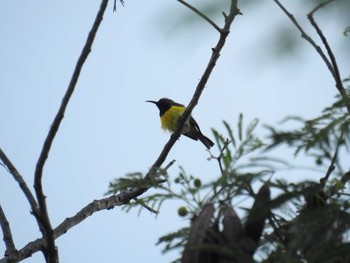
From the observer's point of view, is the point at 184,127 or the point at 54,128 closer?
the point at 54,128

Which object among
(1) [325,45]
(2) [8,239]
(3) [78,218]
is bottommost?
(1) [325,45]

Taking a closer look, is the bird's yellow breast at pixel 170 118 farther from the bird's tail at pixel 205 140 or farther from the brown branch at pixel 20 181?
the brown branch at pixel 20 181

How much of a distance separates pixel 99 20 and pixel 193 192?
938mm

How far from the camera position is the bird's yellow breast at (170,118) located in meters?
9.98

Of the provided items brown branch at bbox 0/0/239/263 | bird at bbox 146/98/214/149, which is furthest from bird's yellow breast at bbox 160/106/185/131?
brown branch at bbox 0/0/239/263

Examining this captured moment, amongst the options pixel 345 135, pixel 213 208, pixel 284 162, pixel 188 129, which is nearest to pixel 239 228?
pixel 213 208

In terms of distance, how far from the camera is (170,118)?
33.0 feet

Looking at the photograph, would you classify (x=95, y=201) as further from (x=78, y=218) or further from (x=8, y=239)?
(x=8, y=239)

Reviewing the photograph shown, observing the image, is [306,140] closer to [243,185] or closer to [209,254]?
[243,185]

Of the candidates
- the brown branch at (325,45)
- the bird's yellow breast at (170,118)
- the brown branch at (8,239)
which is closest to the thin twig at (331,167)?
the brown branch at (325,45)

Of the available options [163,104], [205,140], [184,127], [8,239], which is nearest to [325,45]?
[8,239]

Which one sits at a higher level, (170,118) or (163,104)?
(163,104)

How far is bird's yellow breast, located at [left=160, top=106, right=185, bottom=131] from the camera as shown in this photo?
32.7 feet

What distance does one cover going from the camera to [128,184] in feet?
7.57
